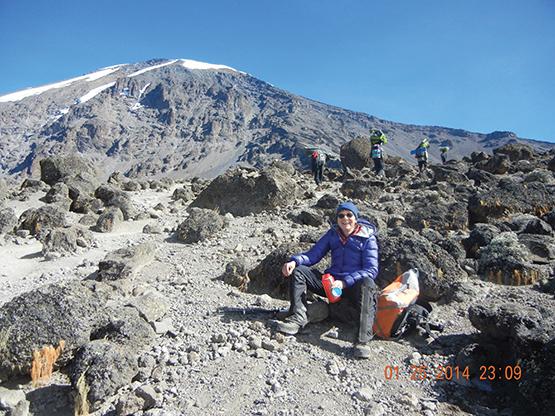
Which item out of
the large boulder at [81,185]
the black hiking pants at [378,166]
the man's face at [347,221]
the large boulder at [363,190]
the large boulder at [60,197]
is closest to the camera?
the man's face at [347,221]

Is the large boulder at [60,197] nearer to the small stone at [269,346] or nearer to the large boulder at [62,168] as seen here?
the large boulder at [62,168]

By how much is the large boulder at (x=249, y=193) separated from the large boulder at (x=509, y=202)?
17.7 ft

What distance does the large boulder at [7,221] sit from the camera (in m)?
10.3

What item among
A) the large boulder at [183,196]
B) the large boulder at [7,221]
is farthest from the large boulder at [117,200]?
the large boulder at [7,221]

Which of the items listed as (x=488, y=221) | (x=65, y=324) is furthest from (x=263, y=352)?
(x=488, y=221)

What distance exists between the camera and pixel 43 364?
13.6 ft

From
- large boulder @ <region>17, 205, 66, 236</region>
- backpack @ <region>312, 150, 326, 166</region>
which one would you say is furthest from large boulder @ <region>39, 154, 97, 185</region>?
backpack @ <region>312, 150, 326, 166</region>

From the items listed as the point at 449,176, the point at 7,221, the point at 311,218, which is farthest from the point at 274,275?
the point at 449,176

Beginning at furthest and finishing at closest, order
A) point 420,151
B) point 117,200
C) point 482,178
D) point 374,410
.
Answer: point 420,151 < point 482,178 < point 117,200 < point 374,410

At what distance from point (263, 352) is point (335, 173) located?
61.0 ft

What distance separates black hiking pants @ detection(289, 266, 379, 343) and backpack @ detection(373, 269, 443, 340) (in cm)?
15

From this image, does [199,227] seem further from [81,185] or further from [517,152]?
[517,152]

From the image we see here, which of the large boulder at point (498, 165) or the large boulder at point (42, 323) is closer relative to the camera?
the large boulder at point (42, 323)

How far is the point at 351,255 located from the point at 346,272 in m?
0.23
